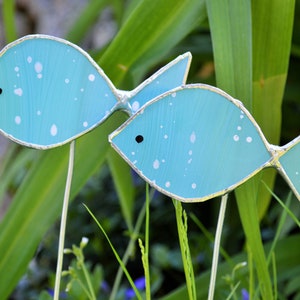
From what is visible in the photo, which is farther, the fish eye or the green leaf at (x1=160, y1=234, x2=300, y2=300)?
the green leaf at (x1=160, y1=234, x2=300, y2=300)

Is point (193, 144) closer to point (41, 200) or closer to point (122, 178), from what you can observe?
point (41, 200)

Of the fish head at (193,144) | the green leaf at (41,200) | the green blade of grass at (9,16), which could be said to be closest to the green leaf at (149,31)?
the green leaf at (41,200)

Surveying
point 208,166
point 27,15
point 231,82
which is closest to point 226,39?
point 231,82

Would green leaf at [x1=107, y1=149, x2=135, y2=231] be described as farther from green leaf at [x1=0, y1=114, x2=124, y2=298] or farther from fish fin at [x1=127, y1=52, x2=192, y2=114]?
fish fin at [x1=127, y1=52, x2=192, y2=114]

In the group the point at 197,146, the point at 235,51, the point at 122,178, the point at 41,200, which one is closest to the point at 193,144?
the point at 197,146

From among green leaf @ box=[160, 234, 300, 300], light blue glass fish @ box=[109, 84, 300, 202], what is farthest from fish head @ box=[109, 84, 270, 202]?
green leaf @ box=[160, 234, 300, 300]

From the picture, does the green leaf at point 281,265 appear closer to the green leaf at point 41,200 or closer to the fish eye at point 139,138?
the green leaf at point 41,200

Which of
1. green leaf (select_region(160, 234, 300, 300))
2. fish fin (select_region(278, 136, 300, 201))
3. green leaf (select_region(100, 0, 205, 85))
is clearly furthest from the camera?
green leaf (select_region(160, 234, 300, 300))
